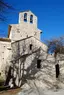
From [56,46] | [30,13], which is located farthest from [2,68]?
[56,46]

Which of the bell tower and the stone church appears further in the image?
the bell tower

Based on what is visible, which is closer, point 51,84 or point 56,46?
point 51,84

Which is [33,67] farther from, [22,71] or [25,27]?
[25,27]

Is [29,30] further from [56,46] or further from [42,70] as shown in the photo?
[42,70]

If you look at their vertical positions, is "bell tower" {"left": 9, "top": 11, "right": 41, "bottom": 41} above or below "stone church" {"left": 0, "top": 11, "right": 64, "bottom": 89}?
above

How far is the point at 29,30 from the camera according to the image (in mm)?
36219

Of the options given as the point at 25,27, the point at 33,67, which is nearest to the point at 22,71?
the point at 33,67

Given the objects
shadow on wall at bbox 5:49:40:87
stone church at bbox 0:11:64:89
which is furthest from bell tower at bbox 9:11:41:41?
shadow on wall at bbox 5:49:40:87

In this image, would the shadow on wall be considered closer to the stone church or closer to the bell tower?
the stone church

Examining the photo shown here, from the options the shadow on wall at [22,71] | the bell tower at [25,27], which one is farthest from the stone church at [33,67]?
the bell tower at [25,27]

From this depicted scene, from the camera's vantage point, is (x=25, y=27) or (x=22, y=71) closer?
(x=22, y=71)

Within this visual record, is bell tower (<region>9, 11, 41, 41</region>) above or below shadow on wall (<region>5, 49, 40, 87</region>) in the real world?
above

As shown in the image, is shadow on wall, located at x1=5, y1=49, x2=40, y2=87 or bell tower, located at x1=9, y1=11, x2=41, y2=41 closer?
shadow on wall, located at x1=5, y1=49, x2=40, y2=87

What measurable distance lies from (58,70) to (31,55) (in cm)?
476
